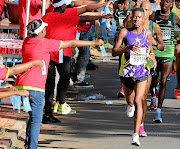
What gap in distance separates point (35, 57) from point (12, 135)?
4.89ft

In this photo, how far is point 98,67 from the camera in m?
17.1

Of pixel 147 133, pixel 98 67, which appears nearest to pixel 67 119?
pixel 147 133

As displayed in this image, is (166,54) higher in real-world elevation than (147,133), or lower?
higher

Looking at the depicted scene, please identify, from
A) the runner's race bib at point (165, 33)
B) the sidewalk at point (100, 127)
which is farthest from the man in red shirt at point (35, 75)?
the runner's race bib at point (165, 33)

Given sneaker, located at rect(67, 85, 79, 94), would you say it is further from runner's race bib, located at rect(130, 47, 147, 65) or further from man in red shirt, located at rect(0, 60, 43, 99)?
man in red shirt, located at rect(0, 60, 43, 99)

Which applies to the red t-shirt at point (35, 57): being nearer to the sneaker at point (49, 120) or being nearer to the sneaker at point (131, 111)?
the sneaker at point (131, 111)

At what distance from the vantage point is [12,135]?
8.06 meters

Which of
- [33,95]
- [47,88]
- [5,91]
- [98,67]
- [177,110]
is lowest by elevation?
[98,67]

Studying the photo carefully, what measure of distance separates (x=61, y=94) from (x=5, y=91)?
471 cm

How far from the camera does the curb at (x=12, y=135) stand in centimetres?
755

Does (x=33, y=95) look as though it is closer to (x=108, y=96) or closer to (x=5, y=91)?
(x=5, y=91)

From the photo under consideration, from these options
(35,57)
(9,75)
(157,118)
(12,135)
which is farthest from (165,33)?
(9,75)

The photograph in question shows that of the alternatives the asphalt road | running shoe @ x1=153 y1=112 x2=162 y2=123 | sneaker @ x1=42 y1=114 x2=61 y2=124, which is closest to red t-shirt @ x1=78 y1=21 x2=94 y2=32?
the asphalt road

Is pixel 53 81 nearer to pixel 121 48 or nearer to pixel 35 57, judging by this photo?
pixel 121 48
